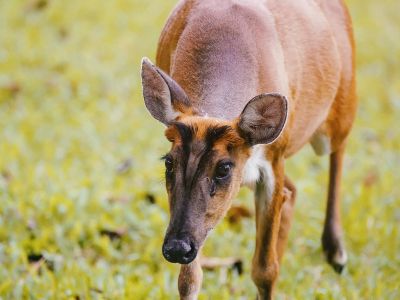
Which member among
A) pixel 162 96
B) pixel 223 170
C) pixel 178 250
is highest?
pixel 162 96

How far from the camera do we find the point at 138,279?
216 inches

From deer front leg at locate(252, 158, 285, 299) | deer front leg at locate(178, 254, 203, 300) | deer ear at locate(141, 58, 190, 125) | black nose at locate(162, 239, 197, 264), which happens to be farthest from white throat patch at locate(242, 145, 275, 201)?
black nose at locate(162, 239, 197, 264)

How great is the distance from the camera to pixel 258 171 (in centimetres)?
448

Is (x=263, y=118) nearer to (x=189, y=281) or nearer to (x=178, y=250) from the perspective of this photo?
(x=178, y=250)

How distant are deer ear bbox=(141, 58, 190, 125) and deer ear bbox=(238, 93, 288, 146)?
34 centimetres

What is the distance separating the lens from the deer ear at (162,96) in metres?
4.04

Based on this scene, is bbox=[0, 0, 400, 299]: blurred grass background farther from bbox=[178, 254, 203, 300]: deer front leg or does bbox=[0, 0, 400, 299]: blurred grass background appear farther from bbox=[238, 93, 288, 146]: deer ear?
bbox=[238, 93, 288, 146]: deer ear

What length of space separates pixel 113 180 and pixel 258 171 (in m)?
2.68

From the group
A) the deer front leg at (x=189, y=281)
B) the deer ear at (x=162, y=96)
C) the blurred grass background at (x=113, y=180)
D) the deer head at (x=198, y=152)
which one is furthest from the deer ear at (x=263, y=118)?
the blurred grass background at (x=113, y=180)

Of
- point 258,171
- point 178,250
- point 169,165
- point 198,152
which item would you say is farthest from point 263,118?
point 178,250

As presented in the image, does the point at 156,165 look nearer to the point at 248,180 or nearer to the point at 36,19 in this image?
the point at 248,180

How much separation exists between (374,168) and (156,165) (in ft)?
6.74

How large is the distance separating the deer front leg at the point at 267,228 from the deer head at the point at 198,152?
602 mm

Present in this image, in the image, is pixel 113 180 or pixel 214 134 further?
pixel 113 180
